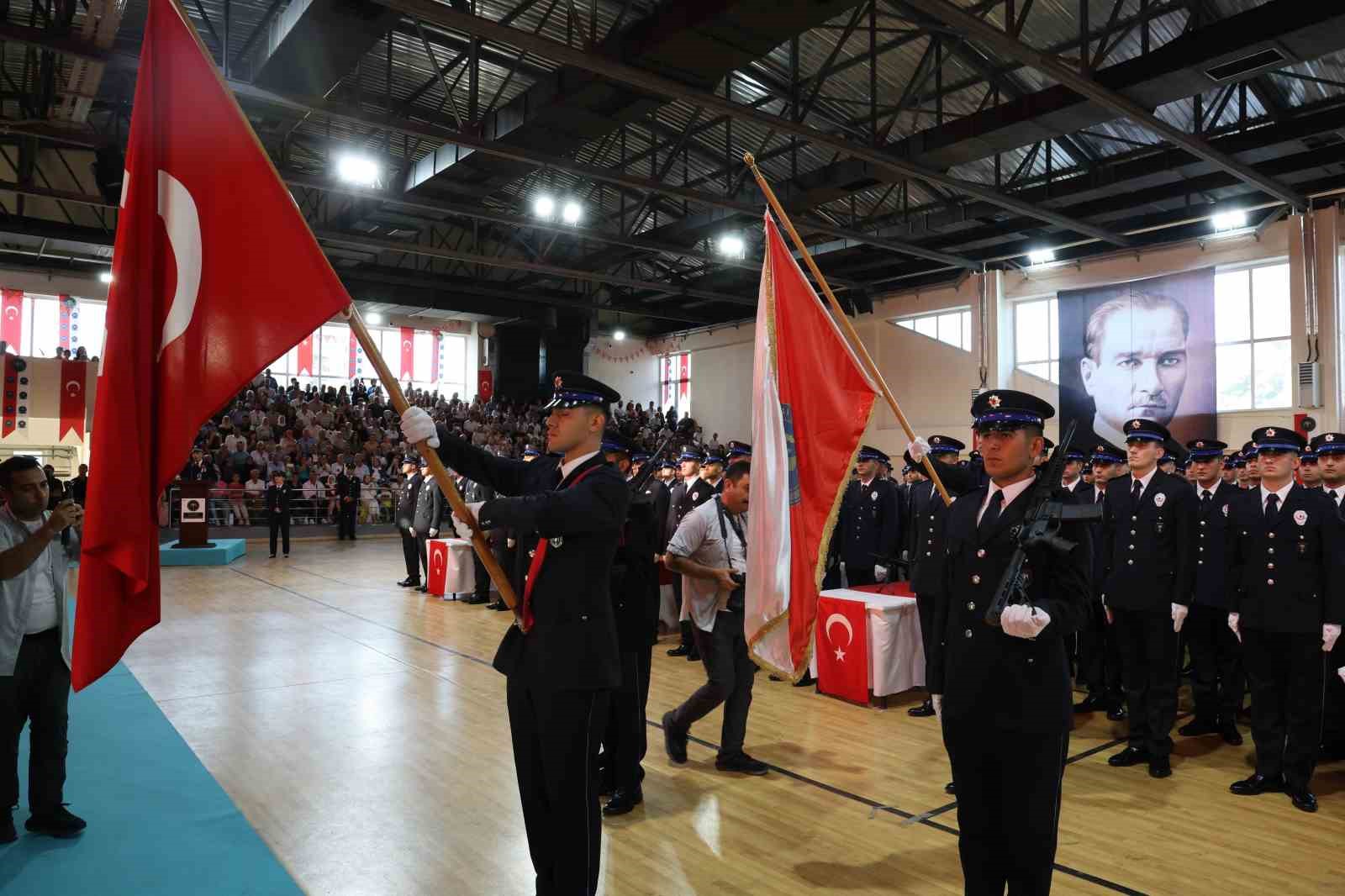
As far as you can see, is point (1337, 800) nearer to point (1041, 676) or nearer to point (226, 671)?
point (1041, 676)

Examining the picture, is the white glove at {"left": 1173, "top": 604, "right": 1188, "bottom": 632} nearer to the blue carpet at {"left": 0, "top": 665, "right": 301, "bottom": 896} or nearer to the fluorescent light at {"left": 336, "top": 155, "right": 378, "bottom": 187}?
the blue carpet at {"left": 0, "top": 665, "right": 301, "bottom": 896}

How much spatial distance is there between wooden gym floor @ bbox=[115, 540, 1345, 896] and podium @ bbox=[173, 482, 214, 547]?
26.5 feet

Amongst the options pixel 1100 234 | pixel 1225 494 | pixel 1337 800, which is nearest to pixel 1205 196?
pixel 1100 234

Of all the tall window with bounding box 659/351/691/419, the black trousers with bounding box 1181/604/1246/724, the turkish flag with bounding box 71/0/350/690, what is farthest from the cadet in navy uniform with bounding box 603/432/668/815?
the tall window with bounding box 659/351/691/419

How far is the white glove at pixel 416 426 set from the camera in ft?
8.55

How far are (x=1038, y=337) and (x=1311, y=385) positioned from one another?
5.44m

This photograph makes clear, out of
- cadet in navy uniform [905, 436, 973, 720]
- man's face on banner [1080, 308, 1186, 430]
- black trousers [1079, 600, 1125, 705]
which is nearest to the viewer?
cadet in navy uniform [905, 436, 973, 720]

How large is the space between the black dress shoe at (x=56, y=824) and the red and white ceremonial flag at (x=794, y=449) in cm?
298

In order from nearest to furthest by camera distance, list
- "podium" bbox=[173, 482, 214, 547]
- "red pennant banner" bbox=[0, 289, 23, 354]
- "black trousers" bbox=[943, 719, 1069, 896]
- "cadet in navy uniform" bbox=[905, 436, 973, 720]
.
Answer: "black trousers" bbox=[943, 719, 1069, 896] → "cadet in navy uniform" bbox=[905, 436, 973, 720] → "podium" bbox=[173, 482, 214, 547] → "red pennant banner" bbox=[0, 289, 23, 354]

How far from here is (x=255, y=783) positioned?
4.61 metres

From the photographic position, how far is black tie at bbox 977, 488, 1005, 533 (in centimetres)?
277

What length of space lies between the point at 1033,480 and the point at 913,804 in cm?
232

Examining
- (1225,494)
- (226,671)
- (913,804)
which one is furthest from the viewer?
(226,671)

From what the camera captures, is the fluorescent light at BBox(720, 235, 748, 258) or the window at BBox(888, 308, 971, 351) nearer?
the fluorescent light at BBox(720, 235, 748, 258)
